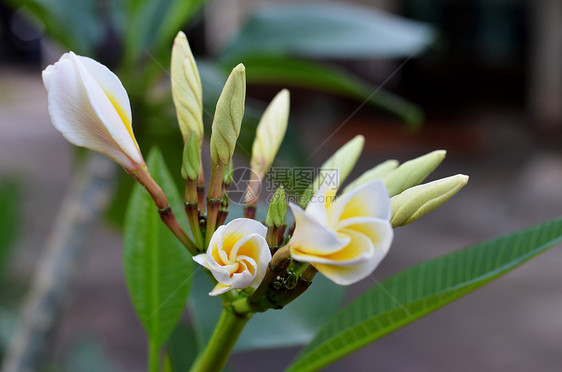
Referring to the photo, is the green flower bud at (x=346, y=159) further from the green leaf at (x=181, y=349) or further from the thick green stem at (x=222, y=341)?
the green leaf at (x=181, y=349)

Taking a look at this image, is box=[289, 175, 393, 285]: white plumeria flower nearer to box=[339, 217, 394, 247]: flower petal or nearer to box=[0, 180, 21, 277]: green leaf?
box=[339, 217, 394, 247]: flower petal

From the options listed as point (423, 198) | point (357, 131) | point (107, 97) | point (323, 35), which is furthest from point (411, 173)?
point (357, 131)

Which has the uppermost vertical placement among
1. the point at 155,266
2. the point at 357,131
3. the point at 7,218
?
the point at 155,266

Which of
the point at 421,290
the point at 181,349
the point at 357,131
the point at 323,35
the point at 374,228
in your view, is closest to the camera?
the point at 374,228

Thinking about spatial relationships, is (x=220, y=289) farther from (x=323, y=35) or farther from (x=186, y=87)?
(x=323, y=35)

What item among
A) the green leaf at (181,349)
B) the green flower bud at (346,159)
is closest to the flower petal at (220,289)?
the green flower bud at (346,159)

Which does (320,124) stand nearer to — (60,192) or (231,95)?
(60,192)
